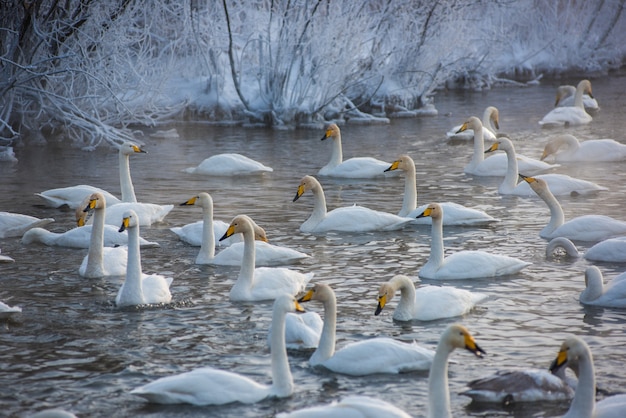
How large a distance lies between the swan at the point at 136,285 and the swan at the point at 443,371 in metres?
3.32

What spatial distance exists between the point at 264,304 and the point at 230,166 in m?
7.20

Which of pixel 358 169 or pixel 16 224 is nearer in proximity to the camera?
pixel 16 224

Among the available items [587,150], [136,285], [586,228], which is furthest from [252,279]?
[587,150]

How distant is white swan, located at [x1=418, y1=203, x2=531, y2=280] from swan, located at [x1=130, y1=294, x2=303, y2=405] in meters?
3.24

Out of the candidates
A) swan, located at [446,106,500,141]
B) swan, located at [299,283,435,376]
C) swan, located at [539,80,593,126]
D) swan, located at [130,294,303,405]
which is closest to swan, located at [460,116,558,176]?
swan, located at [446,106,500,141]

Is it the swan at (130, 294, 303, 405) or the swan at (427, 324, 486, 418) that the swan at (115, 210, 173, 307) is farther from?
the swan at (427, 324, 486, 418)

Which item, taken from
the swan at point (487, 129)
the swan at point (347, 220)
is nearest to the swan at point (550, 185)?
the swan at point (347, 220)

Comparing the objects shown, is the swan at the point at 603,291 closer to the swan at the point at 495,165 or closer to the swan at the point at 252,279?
the swan at the point at 252,279

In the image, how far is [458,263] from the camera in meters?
8.94

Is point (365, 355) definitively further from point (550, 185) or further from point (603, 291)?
point (550, 185)

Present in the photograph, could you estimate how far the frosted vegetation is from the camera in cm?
1803

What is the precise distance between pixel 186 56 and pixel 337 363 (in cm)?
1619

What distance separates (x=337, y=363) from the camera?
643 centimetres

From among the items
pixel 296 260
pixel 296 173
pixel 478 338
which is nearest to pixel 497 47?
pixel 296 173
